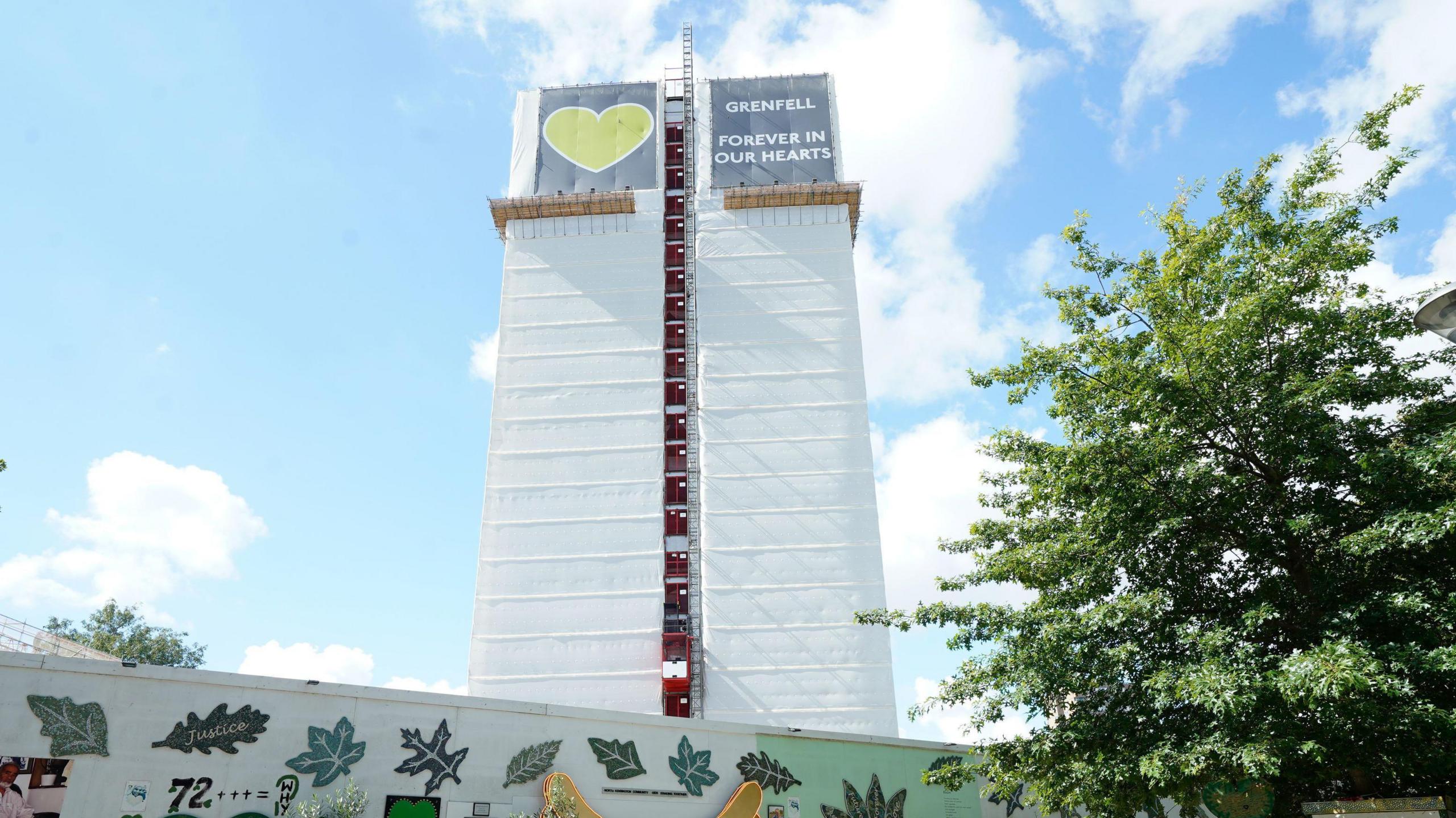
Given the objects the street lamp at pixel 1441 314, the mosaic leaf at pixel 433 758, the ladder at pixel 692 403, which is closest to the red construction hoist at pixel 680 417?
the ladder at pixel 692 403

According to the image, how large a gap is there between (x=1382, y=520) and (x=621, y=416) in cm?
3783

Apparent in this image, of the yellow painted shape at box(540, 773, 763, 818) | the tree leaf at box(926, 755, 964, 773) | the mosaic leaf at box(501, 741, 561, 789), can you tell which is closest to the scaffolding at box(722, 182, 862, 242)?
the tree leaf at box(926, 755, 964, 773)

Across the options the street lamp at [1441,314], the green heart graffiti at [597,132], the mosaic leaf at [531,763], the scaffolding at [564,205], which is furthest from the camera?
the green heart graffiti at [597,132]

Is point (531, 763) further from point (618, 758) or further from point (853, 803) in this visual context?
point (853, 803)

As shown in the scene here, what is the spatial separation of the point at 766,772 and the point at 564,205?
127 ft

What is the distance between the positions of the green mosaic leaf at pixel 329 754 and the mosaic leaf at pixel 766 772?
24.8 ft

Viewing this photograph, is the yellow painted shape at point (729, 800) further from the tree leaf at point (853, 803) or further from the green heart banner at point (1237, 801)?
the green heart banner at point (1237, 801)

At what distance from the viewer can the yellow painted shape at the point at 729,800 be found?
57.7ft

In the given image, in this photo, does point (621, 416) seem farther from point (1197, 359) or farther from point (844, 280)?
point (1197, 359)

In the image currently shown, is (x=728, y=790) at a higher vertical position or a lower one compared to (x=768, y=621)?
lower

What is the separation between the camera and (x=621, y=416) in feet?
159

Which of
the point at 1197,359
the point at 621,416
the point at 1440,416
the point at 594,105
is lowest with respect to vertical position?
the point at 1440,416

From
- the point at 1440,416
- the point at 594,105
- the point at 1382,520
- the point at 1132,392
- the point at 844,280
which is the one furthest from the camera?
the point at 594,105

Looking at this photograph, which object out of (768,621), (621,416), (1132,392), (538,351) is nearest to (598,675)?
(768,621)
